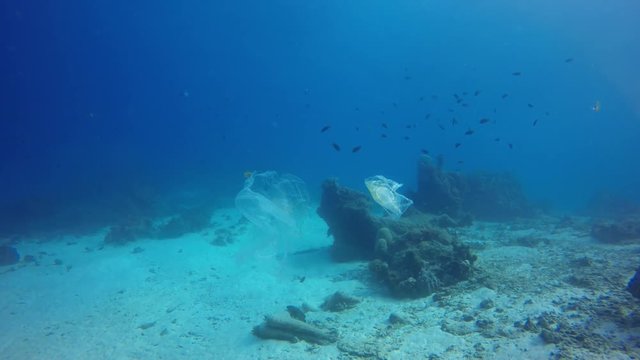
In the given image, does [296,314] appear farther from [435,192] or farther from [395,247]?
[435,192]

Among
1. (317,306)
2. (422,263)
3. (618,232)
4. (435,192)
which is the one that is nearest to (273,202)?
(317,306)

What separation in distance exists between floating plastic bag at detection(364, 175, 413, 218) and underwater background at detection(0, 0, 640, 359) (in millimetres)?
179

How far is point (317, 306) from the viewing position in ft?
29.6

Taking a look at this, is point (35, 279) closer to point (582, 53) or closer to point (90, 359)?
point (90, 359)

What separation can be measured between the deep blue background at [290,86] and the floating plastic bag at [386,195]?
25.2 m

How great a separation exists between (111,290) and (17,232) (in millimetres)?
15136

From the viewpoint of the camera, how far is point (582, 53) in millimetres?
109062

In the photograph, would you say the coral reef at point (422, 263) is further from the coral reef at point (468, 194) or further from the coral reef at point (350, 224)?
the coral reef at point (468, 194)

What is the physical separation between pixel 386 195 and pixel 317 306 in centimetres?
335

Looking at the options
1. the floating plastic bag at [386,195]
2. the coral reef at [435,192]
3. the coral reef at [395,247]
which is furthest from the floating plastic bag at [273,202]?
the coral reef at [435,192]

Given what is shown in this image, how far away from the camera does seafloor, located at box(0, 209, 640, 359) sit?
614 centimetres

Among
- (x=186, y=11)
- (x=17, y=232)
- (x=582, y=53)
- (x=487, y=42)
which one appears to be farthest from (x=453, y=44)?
(x=17, y=232)

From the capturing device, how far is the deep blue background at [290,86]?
199 ft

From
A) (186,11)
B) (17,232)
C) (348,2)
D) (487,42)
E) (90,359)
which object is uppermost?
(487,42)
